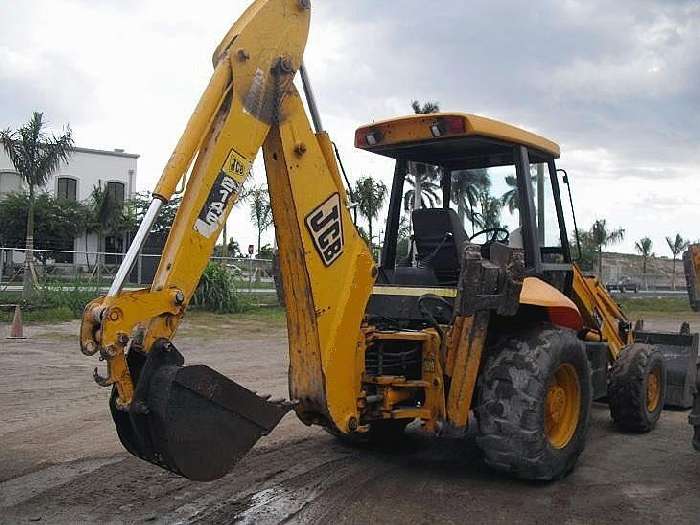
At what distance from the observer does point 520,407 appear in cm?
511

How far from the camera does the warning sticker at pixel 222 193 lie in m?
4.15

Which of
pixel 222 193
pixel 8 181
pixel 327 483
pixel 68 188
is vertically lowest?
pixel 327 483

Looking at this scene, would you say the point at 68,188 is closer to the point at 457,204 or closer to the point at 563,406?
the point at 457,204

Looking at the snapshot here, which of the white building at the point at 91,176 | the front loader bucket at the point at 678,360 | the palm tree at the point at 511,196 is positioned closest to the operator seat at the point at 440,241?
the palm tree at the point at 511,196

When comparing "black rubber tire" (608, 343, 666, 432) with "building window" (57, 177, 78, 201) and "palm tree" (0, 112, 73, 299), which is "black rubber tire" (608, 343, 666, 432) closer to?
"palm tree" (0, 112, 73, 299)

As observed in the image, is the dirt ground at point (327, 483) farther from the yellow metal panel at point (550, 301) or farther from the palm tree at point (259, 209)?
the palm tree at point (259, 209)

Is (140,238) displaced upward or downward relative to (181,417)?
upward

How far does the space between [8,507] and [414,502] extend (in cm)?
253

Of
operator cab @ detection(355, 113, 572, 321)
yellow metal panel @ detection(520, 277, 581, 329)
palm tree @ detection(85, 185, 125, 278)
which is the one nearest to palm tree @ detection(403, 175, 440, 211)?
operator cab @ detection(355, 113, 572, 321)

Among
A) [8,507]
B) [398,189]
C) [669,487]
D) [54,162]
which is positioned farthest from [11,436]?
[54,162]

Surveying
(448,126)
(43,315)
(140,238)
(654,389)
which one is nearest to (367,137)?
(448,126)

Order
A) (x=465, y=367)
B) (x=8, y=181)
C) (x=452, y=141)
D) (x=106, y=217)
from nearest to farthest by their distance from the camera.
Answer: (x=465, y=367) < (x=452, y=141) < (x=106, y=217) < (x=8, y=181)

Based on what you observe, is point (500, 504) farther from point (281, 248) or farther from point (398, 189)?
point (398, 189)

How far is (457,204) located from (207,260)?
3174 millimetres
